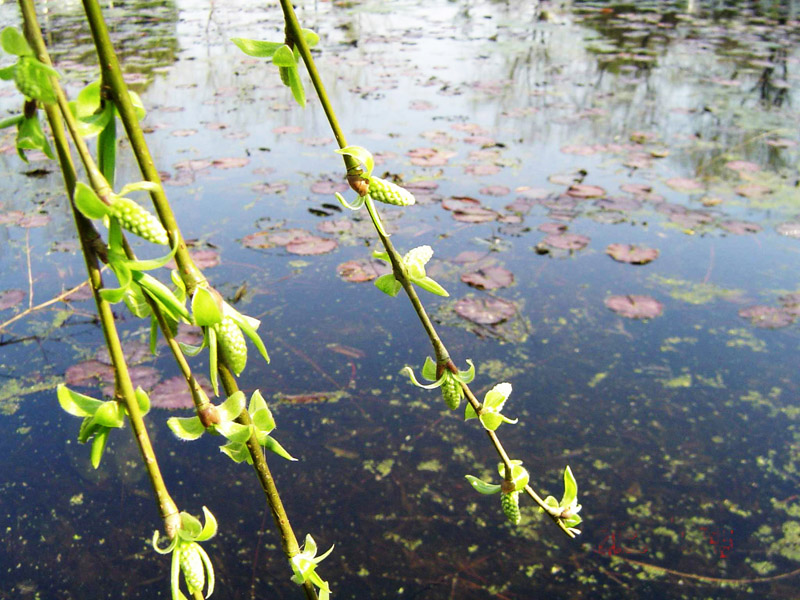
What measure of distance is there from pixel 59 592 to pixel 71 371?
664 mm

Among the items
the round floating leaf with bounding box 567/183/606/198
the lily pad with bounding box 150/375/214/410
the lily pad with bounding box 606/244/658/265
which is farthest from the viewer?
the round floating leaf with bounding box 567/183/606/198

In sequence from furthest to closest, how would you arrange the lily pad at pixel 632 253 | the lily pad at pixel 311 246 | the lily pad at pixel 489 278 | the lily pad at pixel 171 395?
the lily pad at pixel 311 246 < the lily pad at pixel 632 253 < the lily pad at pixel 489 278 < the lily pad at pixel 171 395

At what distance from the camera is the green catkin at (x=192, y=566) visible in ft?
0.87

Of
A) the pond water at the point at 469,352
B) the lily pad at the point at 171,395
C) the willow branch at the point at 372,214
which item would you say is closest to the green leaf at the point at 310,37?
the willow branch at the point at 372,214

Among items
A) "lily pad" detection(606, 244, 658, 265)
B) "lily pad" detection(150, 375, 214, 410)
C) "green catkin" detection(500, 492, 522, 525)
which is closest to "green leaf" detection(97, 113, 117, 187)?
"green catkin" detection(500, 492, 522, 525)

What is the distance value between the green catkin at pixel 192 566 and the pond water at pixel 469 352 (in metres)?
1.18

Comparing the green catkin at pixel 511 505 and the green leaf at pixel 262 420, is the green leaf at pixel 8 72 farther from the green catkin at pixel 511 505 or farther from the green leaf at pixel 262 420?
the green catkin at pixel 511 505

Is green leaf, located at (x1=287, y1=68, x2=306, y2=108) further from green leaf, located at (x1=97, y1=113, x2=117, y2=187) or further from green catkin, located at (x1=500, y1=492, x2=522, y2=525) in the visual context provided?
green catkin, located at (x1=500, y1=492, x2=522, y2=525)

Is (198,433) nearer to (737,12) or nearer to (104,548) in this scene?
(104,548)

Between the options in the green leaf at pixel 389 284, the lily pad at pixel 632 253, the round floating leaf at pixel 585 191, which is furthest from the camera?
the round floating leaf at pixel 585 191

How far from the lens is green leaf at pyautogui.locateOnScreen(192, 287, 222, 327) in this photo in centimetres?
23

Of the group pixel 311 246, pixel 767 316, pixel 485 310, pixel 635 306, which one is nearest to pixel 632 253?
pixel 635 306

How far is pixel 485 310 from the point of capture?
2.07 metres

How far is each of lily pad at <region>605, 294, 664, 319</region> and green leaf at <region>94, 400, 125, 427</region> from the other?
1941mm
